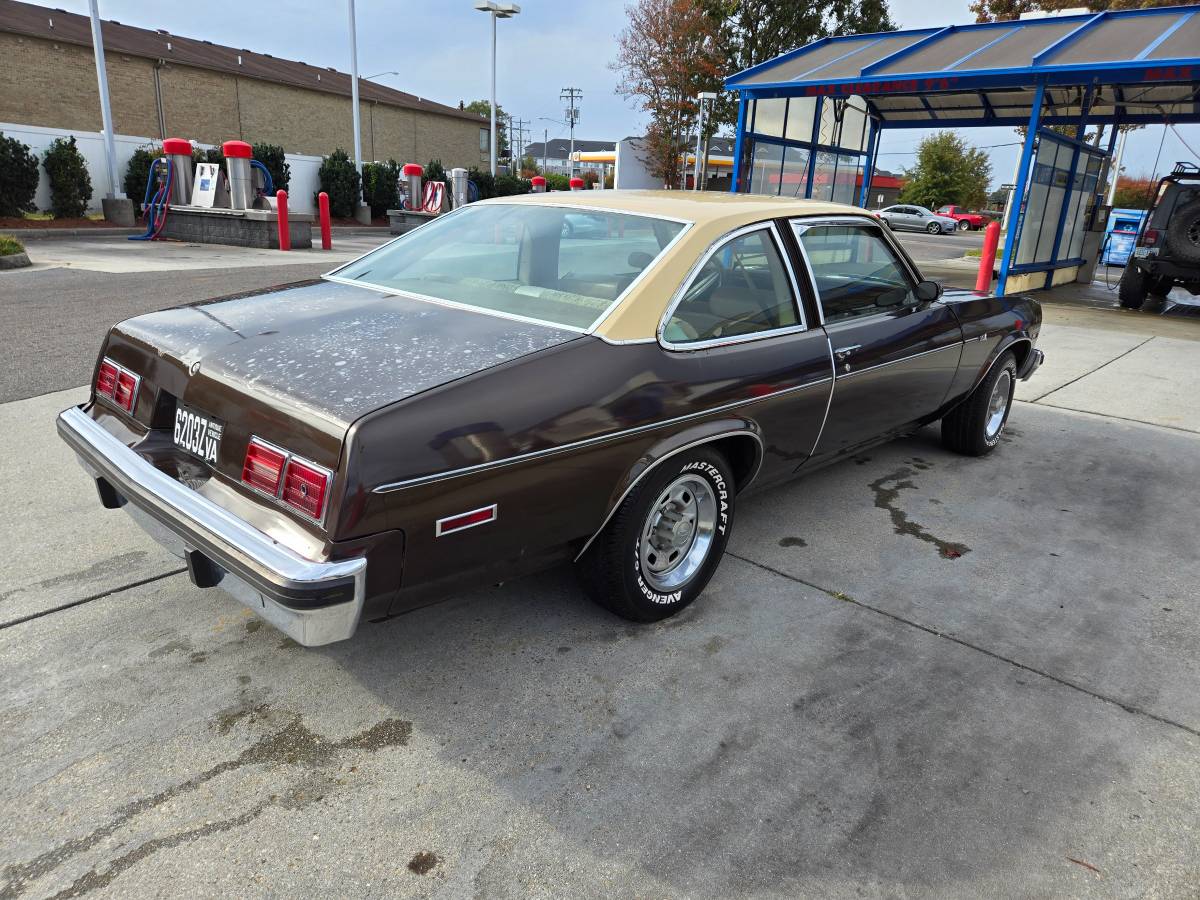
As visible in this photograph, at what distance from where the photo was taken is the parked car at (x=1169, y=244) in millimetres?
11703

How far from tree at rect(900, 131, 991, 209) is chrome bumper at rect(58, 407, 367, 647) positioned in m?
59.0

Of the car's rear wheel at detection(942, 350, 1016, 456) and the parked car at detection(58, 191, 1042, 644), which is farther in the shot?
the car's rear wheel at detection(942, 350, 1016, 456)

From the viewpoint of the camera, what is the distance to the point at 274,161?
22562 mm

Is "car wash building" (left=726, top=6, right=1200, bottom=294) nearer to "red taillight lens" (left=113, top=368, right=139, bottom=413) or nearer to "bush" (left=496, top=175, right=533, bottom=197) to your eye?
"red taillight lens" (left=113, top=368, right=139, bottom=413)

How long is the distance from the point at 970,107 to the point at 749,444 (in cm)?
1677

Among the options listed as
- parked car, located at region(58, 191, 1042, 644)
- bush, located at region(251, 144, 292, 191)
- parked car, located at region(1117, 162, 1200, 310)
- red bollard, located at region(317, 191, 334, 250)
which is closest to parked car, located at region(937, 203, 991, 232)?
parked car, located at region(1117, 162, 1200, 310)

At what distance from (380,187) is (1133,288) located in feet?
66.8

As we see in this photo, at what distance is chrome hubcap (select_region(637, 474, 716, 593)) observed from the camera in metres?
2.95

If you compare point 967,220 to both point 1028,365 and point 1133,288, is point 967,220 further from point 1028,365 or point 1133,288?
point 1028,365

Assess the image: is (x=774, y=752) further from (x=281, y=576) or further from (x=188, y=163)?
(x=188, y=163)

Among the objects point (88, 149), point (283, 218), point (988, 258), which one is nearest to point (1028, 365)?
point (988, 258)

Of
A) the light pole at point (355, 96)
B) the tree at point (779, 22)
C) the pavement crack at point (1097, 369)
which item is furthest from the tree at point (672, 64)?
the pavement crack at point (1097, 369)

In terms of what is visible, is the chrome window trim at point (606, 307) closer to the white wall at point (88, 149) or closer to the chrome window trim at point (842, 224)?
the chrome window trim at point (842, 224)

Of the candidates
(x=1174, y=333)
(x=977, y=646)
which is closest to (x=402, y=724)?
(x=977, y=646)
